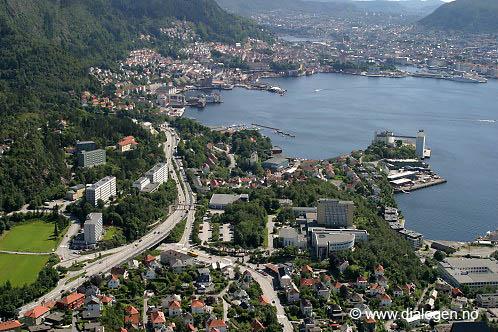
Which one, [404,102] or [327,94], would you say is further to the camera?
[327,94]

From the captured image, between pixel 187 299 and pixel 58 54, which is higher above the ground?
pixel 58 54

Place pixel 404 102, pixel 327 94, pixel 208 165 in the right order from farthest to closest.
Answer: pixel 327 94 → pixel 404 102 → pixel 208 165

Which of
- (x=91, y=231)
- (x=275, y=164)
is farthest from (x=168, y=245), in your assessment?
(x=275, y=164)

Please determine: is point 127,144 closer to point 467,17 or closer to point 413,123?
point 413,123

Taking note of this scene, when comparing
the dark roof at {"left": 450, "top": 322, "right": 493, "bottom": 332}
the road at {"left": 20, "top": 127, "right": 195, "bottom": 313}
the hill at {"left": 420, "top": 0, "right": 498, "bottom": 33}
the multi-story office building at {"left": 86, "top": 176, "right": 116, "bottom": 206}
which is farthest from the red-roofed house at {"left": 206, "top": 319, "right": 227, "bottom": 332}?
the hill at {"left": 420, "top": 0, "right": 498, "bottom": 33}

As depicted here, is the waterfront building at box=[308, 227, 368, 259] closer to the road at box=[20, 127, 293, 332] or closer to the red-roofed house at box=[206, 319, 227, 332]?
the road at box=[20, 127, 293, 332]

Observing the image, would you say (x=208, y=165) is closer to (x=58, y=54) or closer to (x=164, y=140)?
(x=164, y=140)

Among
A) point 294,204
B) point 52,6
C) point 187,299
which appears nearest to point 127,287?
point 187,299
